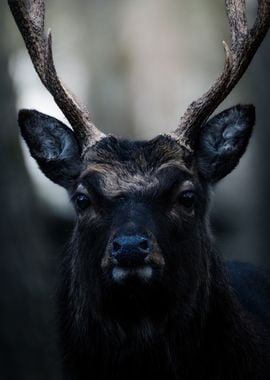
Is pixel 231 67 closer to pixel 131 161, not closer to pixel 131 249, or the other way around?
pixel 131 161

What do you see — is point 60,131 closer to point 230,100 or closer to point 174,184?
point 174,184

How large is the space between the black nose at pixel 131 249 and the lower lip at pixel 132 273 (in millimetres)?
61

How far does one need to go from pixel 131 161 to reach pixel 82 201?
18.9 inches

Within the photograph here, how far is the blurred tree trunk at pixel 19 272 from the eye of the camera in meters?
13.6

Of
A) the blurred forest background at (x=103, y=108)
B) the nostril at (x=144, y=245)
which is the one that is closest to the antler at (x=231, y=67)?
the nostril at (x=144, y=245)

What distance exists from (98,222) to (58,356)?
1.47 m

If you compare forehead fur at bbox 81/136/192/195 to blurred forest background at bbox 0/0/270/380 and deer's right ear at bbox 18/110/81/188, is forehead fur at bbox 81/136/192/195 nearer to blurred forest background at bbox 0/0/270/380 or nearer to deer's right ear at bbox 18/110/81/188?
deer's right ear at bbox 18/110/81/188

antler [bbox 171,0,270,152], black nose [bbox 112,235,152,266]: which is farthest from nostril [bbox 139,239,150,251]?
antler [bbox 171,0,270,152]

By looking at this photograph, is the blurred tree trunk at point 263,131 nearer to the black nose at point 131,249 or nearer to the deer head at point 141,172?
the deer head at point 141,172

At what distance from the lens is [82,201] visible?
1016 cm

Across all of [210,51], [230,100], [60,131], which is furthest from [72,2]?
[60,131]

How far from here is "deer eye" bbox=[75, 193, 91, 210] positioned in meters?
10.1

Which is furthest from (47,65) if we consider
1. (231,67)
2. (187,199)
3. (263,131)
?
(263,131)

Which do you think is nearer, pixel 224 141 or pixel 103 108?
pixel 224 141
